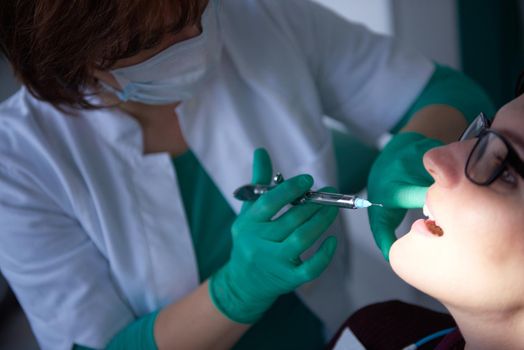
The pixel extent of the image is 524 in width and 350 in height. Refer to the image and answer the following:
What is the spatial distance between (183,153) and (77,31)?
378mm

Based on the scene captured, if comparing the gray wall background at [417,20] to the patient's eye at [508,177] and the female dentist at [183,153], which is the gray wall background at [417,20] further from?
the patient's eye at [508,177]

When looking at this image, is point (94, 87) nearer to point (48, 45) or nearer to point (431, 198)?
point (48, 45)

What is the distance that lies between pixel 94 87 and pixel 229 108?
0.28 metres

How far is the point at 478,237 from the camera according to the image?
634mm

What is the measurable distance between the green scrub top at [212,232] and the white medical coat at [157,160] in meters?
0.03

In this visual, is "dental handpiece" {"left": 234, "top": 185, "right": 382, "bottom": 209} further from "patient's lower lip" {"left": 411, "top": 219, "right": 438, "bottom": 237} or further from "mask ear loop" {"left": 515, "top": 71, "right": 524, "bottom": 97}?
"mask ear loop" {"left": 515, "top": 71, "right": 524, "bottom": 97}

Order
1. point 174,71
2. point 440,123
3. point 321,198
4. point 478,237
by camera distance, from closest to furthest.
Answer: point 478,237, point 321,198, point 174,71, point 440,123

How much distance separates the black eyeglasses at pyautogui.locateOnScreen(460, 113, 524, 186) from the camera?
62 cm

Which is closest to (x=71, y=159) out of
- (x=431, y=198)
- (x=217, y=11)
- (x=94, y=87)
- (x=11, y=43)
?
(x=94, y=87)

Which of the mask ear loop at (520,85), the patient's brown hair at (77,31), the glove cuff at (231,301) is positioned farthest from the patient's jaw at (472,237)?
the patient's brown hair at (77,31)

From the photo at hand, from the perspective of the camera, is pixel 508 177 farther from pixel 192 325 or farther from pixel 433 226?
pixel 192 325

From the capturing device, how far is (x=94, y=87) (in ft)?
3.29

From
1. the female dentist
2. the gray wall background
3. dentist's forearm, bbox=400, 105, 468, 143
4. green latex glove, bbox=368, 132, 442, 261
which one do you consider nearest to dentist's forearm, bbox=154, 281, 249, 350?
the female dentist

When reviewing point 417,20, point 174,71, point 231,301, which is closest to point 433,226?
point 231,301
